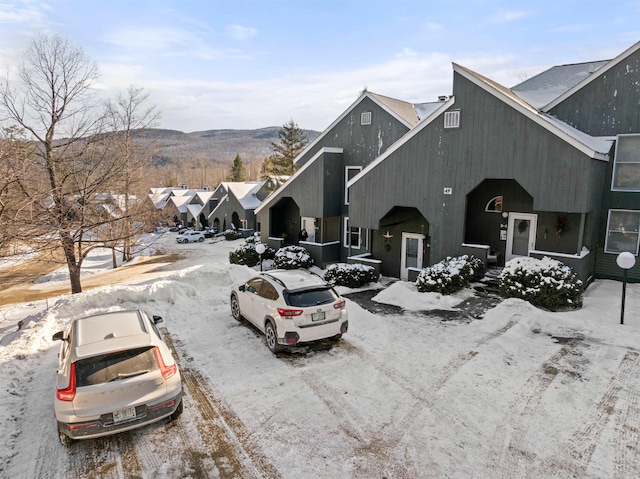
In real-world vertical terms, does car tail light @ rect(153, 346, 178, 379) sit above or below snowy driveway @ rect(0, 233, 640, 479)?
above

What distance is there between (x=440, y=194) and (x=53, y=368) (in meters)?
14.2

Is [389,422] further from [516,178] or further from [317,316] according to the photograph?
[516,178]

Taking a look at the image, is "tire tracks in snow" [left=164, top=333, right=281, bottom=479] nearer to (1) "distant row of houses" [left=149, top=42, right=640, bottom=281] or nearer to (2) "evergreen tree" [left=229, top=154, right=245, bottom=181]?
(1) "distant row of houses" [left=149, top=42, right=640, bottom=281]

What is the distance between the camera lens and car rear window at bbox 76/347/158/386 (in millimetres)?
5824

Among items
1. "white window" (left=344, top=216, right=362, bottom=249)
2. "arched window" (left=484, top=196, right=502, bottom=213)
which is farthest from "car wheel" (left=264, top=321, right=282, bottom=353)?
"white window" (left=344, top=216, right=362, bottom=249)

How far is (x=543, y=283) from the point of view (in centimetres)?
1277

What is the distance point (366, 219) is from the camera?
18906 mm

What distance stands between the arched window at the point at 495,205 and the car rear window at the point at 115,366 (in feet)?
50.2

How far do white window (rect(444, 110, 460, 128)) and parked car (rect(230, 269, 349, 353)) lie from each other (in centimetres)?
978

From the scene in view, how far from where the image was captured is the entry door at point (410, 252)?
18.6 meters

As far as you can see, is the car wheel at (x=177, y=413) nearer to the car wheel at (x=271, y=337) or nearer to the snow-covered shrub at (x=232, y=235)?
the car wheel at (x=271, y=337)

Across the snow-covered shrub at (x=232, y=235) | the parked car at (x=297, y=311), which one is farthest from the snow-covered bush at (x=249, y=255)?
the snow-covered shrub at (x=232, y=235)

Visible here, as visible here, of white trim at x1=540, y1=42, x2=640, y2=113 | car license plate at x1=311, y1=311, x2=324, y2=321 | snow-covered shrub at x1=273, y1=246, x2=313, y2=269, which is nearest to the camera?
car license plate at x1=311, y1=311, x2=324, y2=321

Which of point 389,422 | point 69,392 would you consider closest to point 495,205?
point 389,422
